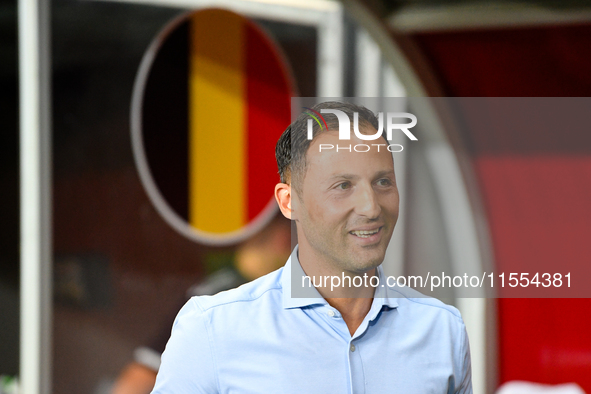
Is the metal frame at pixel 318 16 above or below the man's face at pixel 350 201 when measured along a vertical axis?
above

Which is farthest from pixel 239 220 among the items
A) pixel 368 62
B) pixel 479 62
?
pixel 479 62

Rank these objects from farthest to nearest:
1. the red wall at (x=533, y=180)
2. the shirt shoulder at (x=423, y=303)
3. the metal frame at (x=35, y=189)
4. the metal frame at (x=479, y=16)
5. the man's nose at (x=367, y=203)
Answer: the metal frame at (x=35, y=189) → the metal frame at (x=479, y=16) → the red wall at (x=533, y=180) → the shirt shoulder at (x=423, y=303) → the man's nose at (x=367, y=203)

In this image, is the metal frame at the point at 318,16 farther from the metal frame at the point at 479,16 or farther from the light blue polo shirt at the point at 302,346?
the light blue polo shirt at the point at 302,346

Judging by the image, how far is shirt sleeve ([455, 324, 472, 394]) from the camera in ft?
3.22

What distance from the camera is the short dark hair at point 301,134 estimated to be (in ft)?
2.96

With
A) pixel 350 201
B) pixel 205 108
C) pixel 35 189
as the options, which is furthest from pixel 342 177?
pixel 35 189

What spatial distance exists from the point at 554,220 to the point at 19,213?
1745mm

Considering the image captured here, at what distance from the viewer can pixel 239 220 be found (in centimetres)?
210

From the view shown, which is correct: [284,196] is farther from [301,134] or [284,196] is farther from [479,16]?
[479,16]

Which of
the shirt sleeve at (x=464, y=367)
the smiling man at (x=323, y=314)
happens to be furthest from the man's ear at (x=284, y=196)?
the shirt sleeve at (x=464, y=367)

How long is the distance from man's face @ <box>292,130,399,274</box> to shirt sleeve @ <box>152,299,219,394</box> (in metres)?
0.24

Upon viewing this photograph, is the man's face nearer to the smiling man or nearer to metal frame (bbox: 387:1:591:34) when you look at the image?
the smiling man

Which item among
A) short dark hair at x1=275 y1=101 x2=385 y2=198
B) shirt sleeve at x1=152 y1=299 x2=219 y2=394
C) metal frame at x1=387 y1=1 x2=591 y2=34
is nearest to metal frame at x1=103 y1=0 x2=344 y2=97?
metal frame at x1=387 y1=1 x2=591 y2=34

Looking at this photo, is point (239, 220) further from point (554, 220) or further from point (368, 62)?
point (554, 220)
